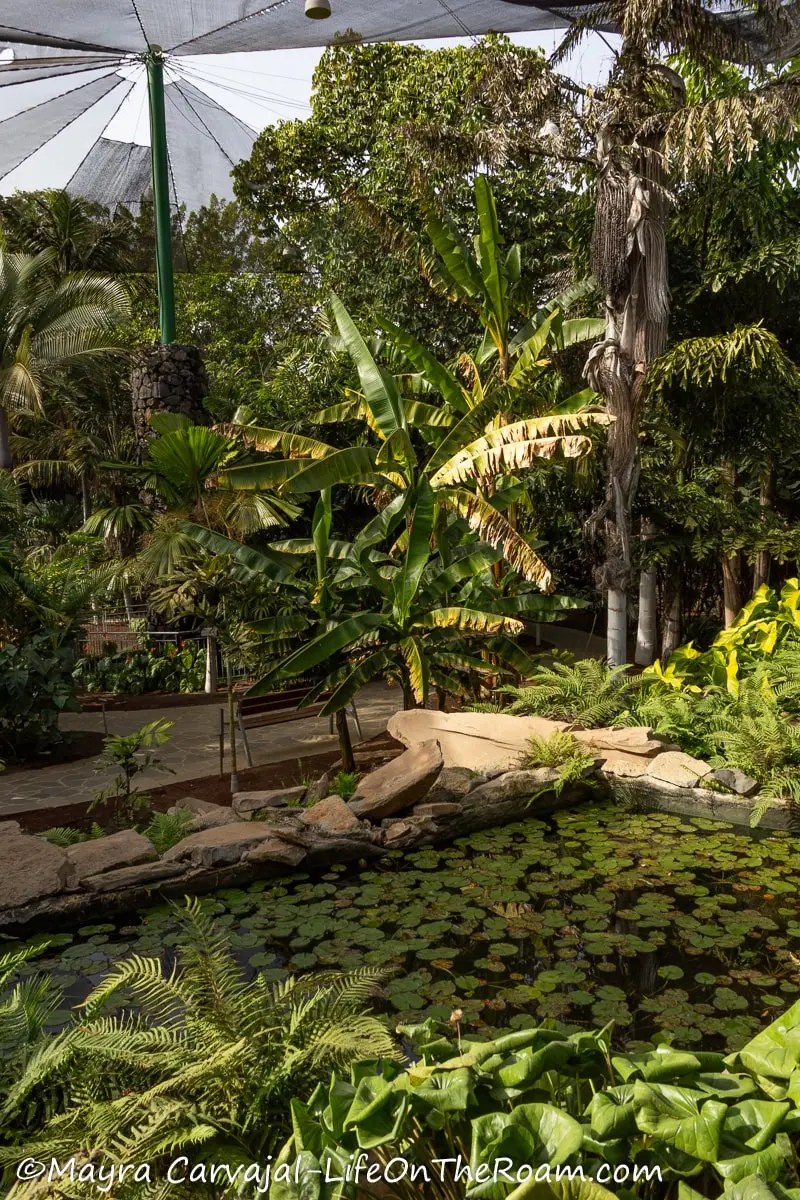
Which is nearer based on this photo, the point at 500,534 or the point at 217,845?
the point at 217,845

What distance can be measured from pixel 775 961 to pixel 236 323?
17.1m

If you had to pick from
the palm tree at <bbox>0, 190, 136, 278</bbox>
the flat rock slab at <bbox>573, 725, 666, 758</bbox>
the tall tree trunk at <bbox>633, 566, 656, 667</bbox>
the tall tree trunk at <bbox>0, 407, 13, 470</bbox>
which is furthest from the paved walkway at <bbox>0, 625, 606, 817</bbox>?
the palm tree at <bbox>0, 190, 136, 278</bbox>

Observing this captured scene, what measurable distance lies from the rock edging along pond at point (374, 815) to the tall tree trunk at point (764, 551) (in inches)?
213

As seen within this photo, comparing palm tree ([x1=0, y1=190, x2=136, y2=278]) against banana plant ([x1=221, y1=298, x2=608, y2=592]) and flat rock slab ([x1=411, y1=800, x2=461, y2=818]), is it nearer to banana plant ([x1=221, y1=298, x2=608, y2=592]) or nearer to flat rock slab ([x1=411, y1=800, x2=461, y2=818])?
banana plant ([x1=221, y1=298, x2=608, y2=592])

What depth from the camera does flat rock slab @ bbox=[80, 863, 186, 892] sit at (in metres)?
5.00

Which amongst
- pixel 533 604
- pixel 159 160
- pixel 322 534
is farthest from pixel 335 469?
pixel 159 160

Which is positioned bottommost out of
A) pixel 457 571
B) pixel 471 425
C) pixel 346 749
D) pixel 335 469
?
pixel 346 749

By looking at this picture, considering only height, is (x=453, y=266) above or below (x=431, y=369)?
above

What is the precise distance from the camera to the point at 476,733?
7.60 m

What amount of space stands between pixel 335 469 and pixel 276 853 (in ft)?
11.5

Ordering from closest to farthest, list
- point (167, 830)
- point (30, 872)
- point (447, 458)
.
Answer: point (30, 872), point (167, 830), point (447, 458)

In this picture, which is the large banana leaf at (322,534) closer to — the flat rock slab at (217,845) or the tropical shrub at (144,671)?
the flat rock slab at (217,845)

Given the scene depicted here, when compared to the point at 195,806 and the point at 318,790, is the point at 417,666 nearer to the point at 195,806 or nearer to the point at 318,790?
the point at 318,790

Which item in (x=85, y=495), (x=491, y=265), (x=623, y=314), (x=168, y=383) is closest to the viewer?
(x=491, y=265)
